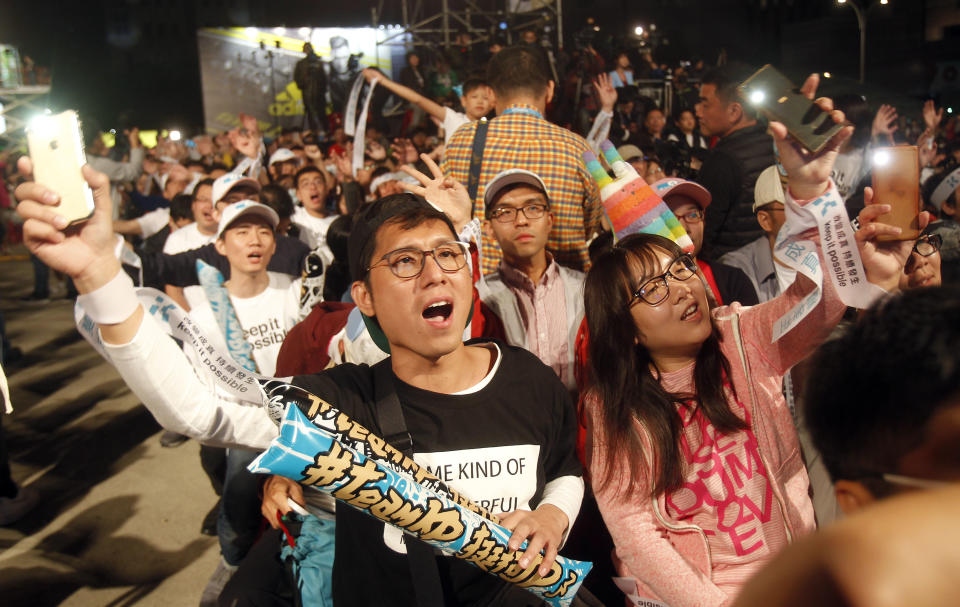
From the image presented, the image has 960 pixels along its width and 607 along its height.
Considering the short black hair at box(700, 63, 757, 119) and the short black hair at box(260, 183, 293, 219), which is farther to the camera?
the short black hair at box(260, 183, 293, 219)

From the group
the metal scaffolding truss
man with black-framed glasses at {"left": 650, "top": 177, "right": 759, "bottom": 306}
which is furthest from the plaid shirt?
the metal scaffolding truss

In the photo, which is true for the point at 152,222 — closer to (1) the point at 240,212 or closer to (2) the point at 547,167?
(1) the point at 240,212

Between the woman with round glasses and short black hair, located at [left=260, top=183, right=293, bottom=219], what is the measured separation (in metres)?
3.38

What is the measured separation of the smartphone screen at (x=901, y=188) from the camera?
171cm

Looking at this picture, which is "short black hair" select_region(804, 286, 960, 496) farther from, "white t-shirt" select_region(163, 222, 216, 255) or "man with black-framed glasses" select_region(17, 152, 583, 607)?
"white t-shirt" select_region(163, 222, 216, 255)

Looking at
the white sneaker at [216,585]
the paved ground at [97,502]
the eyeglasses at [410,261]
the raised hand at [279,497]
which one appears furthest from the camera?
the paved ground at [97,502]

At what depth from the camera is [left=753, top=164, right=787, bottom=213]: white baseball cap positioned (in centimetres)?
331

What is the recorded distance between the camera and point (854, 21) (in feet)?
63.4

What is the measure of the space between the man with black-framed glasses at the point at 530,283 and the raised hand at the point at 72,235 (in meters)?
1.51

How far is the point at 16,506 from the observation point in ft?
15.1

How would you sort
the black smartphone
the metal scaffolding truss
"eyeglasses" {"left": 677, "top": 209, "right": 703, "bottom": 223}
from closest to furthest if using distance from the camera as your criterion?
the black smartphone < "eyeglasses" {"left": 677, "top": 209, "right": 703, "bottom": 223} < the metal scaffolding truss

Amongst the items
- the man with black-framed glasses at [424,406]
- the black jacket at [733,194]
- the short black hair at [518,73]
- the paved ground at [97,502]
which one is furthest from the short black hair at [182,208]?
the man with black-framed glasses at [424,406]

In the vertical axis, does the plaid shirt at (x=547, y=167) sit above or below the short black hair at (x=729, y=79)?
below

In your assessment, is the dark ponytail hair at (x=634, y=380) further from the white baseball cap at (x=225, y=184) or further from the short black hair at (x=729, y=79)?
the white baseball cap at (x=225, y=184)
